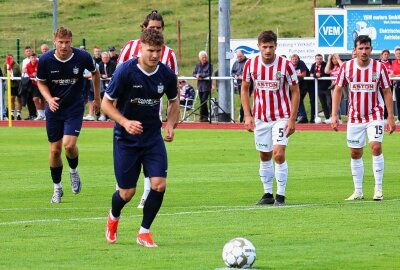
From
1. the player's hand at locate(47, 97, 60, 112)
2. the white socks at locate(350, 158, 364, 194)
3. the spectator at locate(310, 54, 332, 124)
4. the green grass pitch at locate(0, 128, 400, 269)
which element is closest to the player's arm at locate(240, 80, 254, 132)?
the green grass pitch at locate(0, 128, 400, 269)

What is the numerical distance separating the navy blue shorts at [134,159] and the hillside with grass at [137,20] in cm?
4054

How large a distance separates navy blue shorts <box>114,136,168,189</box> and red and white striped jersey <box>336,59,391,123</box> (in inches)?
195

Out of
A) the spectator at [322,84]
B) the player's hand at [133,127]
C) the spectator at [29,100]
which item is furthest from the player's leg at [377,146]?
the spectator at [29,100]

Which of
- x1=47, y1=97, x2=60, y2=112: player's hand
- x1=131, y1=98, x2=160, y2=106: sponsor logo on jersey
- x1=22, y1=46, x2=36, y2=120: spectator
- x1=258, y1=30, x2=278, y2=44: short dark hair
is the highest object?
x1=258, y1=30, x2=278, y2=44: short dark hair

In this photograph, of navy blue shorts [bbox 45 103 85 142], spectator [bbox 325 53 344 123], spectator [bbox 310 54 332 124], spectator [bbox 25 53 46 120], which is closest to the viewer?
navy blue shorts [bbox 45 103 85 142]

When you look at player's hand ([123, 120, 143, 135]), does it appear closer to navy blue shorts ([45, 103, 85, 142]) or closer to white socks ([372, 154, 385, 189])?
navy blue shorts ([45, 103, 85, 142])

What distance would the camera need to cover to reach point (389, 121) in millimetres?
16859

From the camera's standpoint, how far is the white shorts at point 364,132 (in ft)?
54.8

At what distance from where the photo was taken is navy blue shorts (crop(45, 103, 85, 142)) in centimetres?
1711

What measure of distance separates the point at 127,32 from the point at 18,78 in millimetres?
23820

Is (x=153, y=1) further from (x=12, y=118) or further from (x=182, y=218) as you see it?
(x=182, y=218)

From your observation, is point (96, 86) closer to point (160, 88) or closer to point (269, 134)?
point (269, 134)

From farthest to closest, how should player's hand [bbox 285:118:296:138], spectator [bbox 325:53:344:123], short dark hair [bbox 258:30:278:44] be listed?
1. spectator [bbox 325:53:344:123]
2. player's hand [bbox 285:118:296:138]
3. short dark hair [bbox 258:30:278:44]

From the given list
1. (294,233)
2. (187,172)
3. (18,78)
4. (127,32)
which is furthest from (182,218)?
(127,32)
